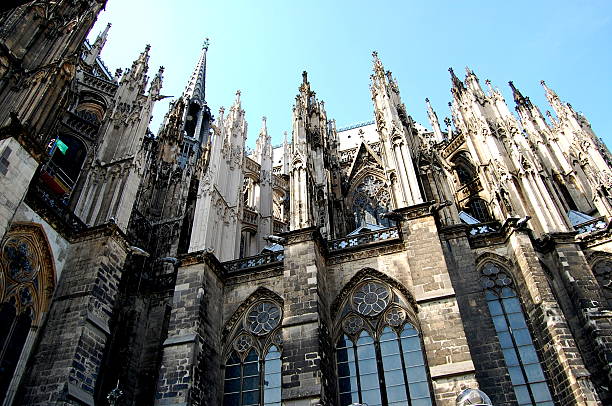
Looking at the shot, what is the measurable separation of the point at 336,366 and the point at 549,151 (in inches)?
630

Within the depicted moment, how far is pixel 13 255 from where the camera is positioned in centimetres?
1254

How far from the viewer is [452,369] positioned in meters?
11.2

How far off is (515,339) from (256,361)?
24.4ft

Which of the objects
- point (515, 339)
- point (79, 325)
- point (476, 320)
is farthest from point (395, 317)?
point (79, 325)

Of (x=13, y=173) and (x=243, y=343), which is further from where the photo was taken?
(x=243, y=343)

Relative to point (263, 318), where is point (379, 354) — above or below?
below

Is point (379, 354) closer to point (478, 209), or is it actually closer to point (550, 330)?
point (550, 330)

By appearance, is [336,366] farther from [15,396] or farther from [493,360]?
[15,396]

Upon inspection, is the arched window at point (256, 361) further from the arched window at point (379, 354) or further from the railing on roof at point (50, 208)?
the railing on roof at point (50, 208)

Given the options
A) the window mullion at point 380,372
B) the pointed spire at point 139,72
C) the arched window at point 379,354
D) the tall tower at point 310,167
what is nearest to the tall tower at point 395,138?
the tall tower at point 310,167

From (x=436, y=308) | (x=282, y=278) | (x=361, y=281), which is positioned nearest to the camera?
(x=436, y=308)

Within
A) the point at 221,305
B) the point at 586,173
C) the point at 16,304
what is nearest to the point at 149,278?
the point at 221,305

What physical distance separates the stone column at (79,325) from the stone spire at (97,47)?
18.3 meters

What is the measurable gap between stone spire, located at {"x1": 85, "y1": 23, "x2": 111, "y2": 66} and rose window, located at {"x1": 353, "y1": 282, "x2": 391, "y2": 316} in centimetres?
2288
